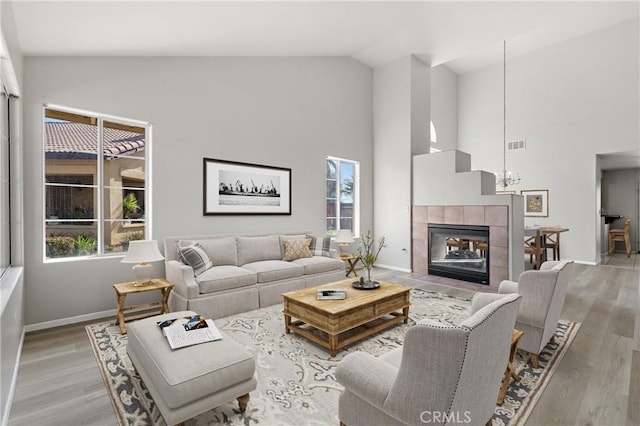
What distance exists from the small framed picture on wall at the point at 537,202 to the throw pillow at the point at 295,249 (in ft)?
20.0

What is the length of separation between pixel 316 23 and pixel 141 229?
3.71 m

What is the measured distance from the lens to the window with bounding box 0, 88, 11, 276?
2865 mm

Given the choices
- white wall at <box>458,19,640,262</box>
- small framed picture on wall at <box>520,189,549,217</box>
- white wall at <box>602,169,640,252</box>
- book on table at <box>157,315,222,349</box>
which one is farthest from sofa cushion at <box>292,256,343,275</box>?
white wall at <box>602,169,640,252</box>

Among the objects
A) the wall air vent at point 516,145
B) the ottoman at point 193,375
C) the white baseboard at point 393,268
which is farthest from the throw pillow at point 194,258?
the wall air vent at point 516,145

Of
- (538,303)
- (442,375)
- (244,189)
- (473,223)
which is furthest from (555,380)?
(244,189)

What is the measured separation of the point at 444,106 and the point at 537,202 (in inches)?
138

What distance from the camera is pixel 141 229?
13.7ft

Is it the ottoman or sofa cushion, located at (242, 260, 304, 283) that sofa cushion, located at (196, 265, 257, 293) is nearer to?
sofa cushion, located at (242, 260, 304, 283)

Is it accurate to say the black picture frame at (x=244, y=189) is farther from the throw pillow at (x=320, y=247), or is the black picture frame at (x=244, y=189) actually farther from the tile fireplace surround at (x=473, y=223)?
the tile fireplace surround at (x=473, y=223)

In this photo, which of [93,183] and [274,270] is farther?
[274,270]

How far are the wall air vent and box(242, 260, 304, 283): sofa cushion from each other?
6974 mm

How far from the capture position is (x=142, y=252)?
11.2ft

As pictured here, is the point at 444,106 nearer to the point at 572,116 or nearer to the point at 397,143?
the point at 572,116

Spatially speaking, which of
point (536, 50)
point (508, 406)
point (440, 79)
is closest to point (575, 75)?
point (536, 50)
